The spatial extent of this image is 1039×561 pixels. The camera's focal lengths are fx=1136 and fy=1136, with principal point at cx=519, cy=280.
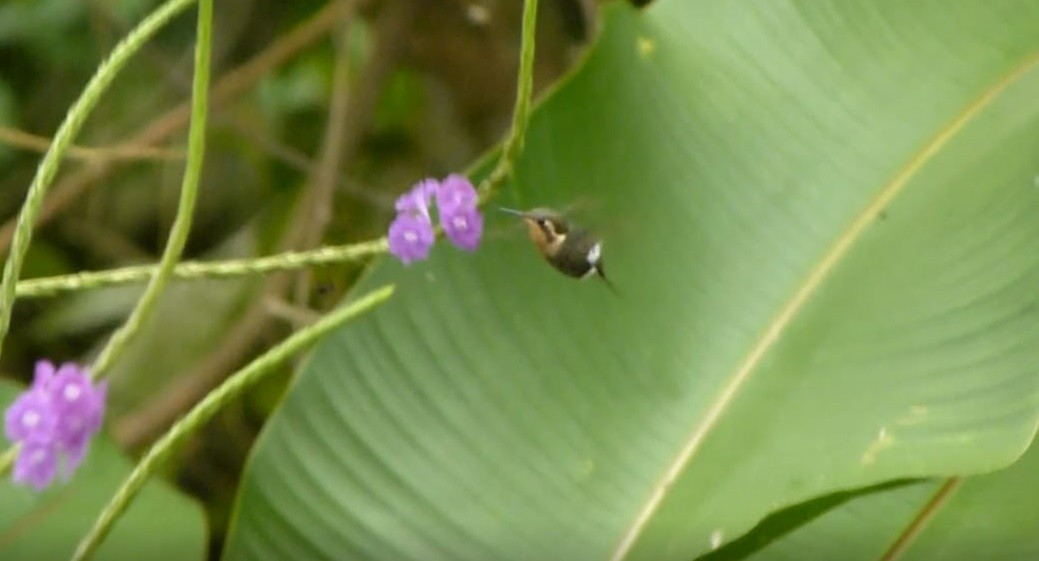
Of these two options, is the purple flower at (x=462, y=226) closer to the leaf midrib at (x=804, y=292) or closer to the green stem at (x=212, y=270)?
the green stem at (x=212, y=270)

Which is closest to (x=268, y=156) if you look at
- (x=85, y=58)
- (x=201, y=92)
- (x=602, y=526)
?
(x=85, y=58)

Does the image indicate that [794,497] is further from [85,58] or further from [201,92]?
[85,58]

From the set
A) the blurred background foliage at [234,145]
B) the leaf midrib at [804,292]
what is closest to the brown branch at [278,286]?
the blurred background foliage at [234,145]

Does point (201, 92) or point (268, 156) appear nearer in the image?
point (201, 92)

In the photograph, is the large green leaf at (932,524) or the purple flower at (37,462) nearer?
the purple flower at (37,462)

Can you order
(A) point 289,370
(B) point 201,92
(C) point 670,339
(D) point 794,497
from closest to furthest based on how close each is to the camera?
1. (B) point 201,92
2. (D) point 794,497
3. (C) point 670,339
4. (A) point 289,370

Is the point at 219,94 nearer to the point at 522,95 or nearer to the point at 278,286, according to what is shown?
→ the point at 278,286

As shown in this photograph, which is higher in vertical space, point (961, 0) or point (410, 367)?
point (961, 0)

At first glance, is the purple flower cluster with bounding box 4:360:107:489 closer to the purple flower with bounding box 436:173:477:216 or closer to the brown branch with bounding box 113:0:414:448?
the purple flower with bounding box 436:173:477:216
